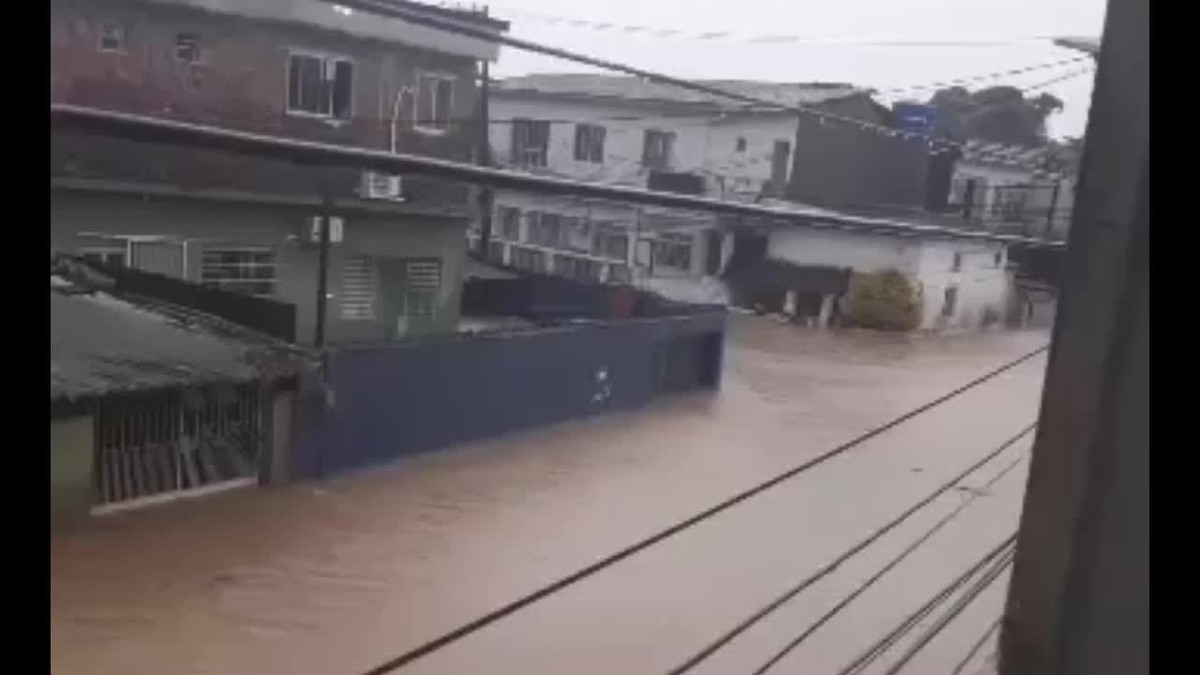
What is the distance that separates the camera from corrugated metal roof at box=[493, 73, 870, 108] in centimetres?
1439

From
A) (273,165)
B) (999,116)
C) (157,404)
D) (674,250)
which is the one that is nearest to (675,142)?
(674,250)

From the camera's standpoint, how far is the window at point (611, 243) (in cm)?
1593

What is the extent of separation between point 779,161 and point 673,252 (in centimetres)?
203

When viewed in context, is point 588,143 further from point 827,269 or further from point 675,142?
point 827,269

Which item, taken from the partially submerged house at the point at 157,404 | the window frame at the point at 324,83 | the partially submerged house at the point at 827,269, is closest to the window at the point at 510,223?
the partially submerged house at the point at 827,269

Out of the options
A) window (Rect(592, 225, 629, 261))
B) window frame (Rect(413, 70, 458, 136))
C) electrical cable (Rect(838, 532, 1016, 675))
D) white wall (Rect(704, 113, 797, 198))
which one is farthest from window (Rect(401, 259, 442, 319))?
electrical cable (Rect(838, 532, 1016, 675))

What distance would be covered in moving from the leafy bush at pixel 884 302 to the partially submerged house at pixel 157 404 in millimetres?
10172

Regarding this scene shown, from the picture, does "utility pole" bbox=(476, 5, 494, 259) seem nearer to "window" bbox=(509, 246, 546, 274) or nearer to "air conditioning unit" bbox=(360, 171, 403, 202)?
"air conditioning unit" bbox=(360, 171, 403, 202)

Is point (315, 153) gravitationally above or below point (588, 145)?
below

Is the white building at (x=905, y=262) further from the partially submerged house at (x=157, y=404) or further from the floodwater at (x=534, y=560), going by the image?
the partially submerged house at (x=157, y=404)

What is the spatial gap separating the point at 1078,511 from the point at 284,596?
19.7 feet

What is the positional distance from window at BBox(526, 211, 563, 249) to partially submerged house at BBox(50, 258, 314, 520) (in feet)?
27.5

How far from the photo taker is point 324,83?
9562mm
